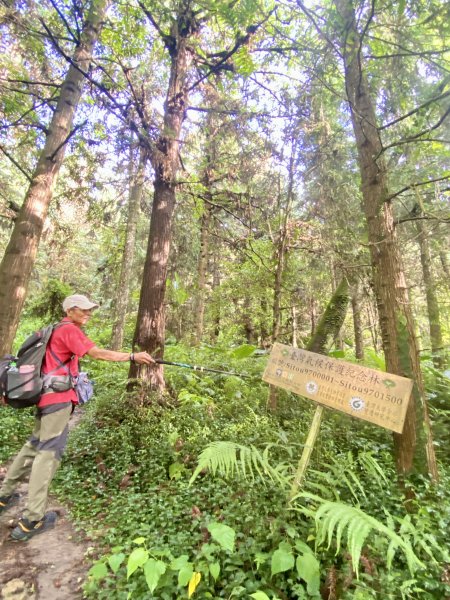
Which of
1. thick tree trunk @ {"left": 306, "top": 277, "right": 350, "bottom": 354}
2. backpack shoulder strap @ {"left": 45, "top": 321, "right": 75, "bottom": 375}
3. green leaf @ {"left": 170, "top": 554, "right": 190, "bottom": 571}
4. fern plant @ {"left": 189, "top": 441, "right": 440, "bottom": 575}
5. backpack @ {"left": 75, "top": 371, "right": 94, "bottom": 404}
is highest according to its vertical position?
thick tree trunk @ {"left": 306, "top": 277, "right": 350, "bottom": 354}

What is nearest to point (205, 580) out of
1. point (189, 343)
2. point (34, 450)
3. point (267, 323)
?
point (34, 450)

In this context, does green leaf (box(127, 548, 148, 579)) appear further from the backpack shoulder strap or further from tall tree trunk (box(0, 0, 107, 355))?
tall tree trunk (box(0, 0, 107, 355))

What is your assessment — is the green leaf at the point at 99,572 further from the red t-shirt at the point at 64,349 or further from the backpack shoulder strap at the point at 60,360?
the backpack shoulder strap at the point at 60,360

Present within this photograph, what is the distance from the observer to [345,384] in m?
3.26

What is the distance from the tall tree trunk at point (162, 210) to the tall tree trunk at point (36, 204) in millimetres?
1522

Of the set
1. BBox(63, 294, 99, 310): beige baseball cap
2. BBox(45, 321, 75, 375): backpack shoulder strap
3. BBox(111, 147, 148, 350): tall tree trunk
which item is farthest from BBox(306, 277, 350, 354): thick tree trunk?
BBox(111, 147, 148, 350): tall tree trunk

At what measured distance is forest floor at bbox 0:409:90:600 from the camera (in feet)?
8.99

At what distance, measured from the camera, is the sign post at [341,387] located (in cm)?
294

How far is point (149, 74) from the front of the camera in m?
10.0

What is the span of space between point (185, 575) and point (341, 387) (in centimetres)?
194

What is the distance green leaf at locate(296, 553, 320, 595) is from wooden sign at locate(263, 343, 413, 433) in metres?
1.17

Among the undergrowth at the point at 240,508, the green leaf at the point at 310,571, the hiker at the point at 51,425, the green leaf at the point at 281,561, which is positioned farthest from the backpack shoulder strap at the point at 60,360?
the green leaf at the point at 310,571

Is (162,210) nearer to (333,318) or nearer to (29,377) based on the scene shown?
(333,318)

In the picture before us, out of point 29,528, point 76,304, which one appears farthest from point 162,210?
point 29,528
